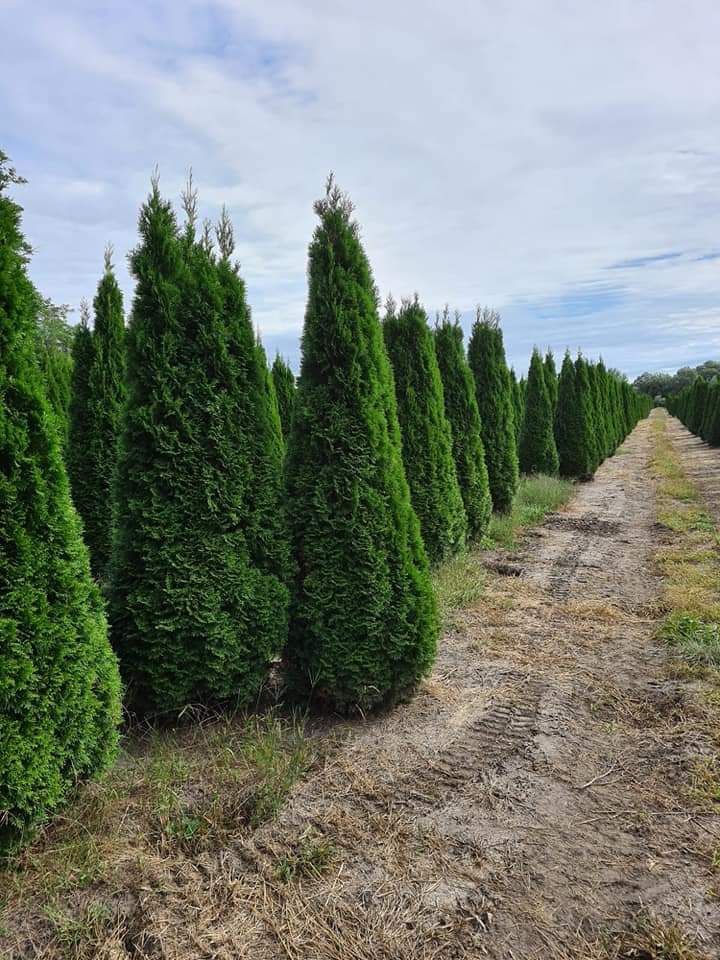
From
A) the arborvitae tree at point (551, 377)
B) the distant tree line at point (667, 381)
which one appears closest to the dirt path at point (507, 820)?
the arborvitae tree at point (551, 377)

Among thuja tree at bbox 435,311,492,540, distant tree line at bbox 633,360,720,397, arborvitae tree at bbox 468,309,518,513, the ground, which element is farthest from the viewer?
distant tree line at bbox 633,360,720,397

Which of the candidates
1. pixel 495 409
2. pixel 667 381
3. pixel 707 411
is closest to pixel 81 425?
pixel 495 409

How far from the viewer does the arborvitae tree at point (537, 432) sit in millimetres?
16594

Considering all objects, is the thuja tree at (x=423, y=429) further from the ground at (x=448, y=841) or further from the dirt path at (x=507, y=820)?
the ground at (x=448, y=841)

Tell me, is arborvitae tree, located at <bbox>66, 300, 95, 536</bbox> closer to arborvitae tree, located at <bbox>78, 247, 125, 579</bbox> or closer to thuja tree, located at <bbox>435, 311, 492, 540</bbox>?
arborvitae tree, located at <bbox>78, 247, 125, 579</bbox>

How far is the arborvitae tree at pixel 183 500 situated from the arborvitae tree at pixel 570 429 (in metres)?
15.4

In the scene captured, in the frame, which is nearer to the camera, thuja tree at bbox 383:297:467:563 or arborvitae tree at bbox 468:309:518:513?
thuja tree at bbox 383:297:467:563

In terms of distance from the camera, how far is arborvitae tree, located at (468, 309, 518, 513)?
11.5m

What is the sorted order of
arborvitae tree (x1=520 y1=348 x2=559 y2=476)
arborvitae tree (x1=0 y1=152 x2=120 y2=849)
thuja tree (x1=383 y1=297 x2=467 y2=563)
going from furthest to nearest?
1. arborvitae tree (x1=520 y1=348 x2=559 y2=476)
2. thuja tree (x1=383 y1=297 x2=467 y2=563)
3. arborvitae tree (x1=0 y1=152 x2=120 y2=849)

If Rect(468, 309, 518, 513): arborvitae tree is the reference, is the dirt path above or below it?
below

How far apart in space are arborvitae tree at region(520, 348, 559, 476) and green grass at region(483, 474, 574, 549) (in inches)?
28.4

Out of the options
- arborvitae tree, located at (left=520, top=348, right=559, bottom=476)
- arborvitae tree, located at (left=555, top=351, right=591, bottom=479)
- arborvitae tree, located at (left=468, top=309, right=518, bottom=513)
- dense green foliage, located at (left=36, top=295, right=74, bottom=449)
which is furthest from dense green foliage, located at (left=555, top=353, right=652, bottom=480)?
dense green foliage, located at (left=36, top=295, right=74, bottom=449)

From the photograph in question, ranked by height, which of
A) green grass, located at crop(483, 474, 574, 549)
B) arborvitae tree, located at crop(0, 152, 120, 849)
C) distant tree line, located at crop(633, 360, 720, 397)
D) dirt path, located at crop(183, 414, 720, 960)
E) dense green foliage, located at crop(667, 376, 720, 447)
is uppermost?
distant tree line, located at crop(633, 360, 720, 397)

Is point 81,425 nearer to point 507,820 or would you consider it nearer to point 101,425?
point 101,425
